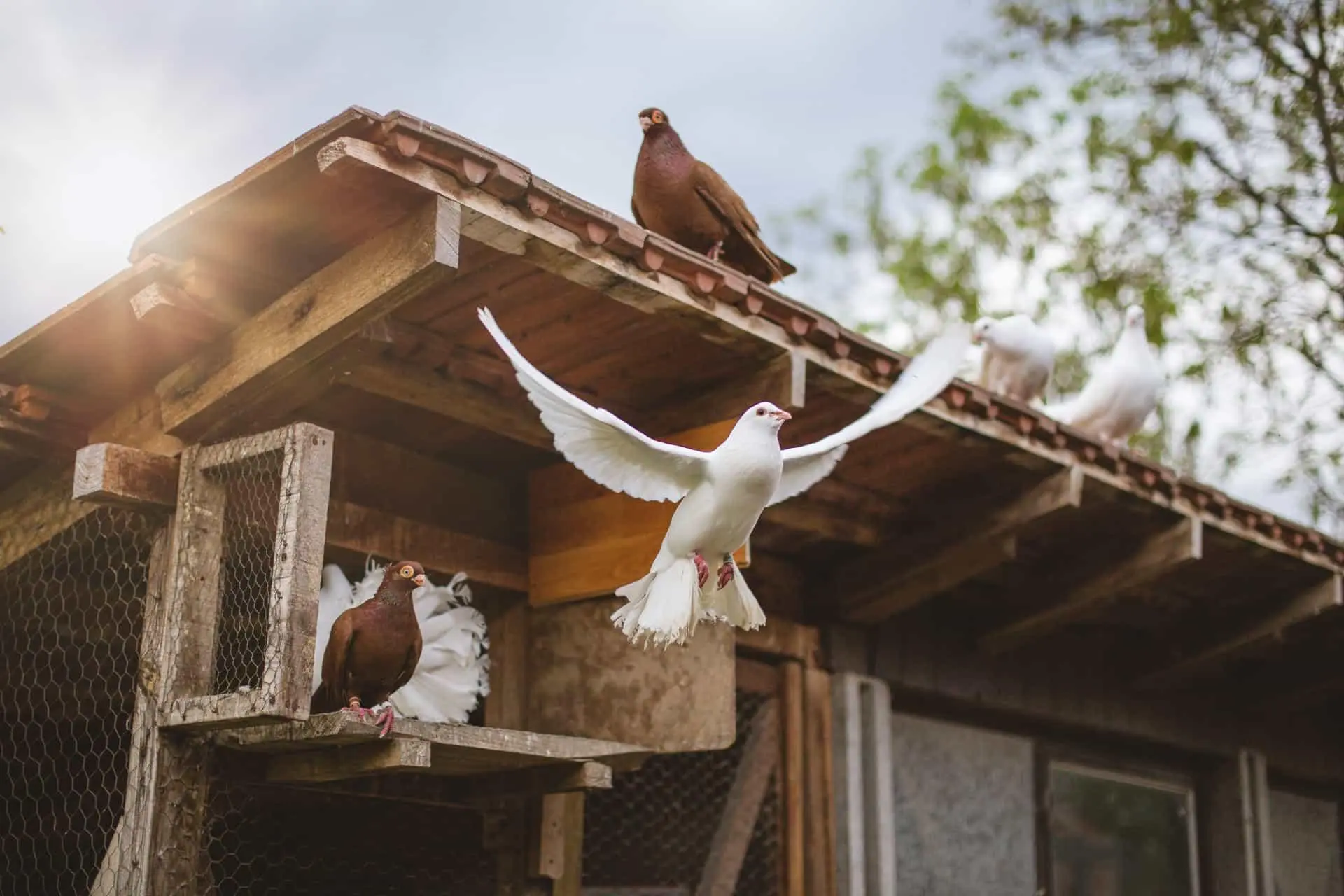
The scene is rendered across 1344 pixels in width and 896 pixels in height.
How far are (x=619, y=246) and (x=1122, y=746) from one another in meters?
4.27

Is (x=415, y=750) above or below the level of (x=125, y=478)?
below

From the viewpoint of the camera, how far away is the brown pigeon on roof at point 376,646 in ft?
11.3

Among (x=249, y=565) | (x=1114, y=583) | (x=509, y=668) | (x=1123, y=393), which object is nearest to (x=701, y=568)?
(x=249, y=565)

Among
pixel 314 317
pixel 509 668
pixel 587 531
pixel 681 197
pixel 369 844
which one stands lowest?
pixel 369 844

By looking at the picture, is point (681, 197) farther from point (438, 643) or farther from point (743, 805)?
point (743, 805)

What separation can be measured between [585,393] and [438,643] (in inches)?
32.8

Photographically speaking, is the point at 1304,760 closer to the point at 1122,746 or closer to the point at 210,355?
the point at 1122,746

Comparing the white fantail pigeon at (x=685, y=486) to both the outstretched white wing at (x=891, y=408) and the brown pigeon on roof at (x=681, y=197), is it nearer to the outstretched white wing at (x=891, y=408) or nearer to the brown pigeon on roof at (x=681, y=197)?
the outstretched white wing at (x=891, y=408)

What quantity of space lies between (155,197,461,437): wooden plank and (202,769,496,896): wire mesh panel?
137 centimetres

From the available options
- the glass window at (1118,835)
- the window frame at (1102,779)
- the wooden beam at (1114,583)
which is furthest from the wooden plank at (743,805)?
the glass window at (1118,835)

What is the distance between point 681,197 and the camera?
13.9ft

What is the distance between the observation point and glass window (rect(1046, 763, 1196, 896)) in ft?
20.4

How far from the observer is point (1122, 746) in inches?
262

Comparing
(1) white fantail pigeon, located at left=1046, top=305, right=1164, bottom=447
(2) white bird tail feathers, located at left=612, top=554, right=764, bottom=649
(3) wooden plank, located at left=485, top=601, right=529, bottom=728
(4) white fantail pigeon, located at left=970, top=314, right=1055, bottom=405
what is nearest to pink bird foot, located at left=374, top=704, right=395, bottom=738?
(2) white bird tail feathers, located at left=612, top=554, right=764, bottom=649
